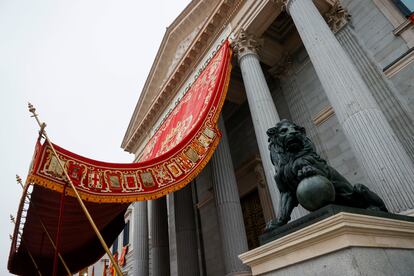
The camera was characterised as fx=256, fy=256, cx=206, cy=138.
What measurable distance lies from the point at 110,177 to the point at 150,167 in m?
1.04

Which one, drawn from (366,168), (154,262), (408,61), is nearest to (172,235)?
(154,262)

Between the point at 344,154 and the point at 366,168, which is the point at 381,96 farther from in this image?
the point at 366,168

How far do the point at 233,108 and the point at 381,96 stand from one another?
23.4ft

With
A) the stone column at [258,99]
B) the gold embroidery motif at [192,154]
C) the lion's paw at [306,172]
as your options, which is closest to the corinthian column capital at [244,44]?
the stone column at [258,99]

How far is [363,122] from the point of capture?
4773mm

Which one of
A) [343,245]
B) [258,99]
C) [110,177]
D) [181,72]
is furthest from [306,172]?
[181,72]

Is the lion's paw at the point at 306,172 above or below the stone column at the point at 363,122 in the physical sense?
below

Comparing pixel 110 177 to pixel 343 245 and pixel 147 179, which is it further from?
pixel 343 245

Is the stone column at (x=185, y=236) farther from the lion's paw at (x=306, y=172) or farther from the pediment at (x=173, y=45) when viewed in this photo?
the lion's paw at (x=306, y=172)

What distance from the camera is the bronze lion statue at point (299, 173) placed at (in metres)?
2.70

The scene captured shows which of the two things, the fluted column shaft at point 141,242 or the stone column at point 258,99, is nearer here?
the stone column at point 258,99

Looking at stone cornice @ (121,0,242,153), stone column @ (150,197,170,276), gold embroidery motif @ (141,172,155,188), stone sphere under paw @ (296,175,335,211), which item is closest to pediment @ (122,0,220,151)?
stone cornice @ (121,0,242,153)

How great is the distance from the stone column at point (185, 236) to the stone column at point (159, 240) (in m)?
1.22

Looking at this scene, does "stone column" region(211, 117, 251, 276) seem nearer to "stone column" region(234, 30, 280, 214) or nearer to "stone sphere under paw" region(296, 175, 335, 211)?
"stone column" region(234, 30, 280, 214)
